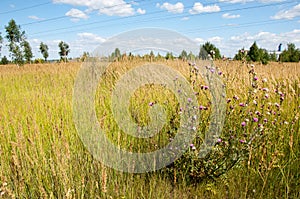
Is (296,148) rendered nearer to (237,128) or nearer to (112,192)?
(237,128)

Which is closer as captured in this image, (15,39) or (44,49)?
(15,39)

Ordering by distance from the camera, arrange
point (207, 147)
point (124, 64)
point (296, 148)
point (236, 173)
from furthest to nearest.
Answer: point (124, 64) < point (296, 148) < point (236, 173) < point (207, 147)

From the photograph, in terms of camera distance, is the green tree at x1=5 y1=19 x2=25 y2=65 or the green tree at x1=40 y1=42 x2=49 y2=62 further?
the green tree at x1=40 y1=42 x2=49 y2=62

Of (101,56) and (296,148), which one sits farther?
(101,56)

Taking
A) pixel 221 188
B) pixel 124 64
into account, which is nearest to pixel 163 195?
pixel 221 188

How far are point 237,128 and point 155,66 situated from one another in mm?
1478

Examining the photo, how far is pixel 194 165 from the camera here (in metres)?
1.92

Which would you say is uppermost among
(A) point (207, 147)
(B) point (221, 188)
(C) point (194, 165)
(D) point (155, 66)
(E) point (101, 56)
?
(E) point (101, 56)

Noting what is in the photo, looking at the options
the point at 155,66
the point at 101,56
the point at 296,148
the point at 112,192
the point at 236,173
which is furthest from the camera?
the point at 101,56

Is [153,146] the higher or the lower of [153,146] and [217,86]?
the lower

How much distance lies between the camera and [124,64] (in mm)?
5082

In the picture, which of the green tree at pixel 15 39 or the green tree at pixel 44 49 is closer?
the green tree at pixel 15 39

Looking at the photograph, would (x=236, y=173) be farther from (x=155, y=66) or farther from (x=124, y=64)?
(x=124, y=64)

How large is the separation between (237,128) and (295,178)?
1.94 feet
